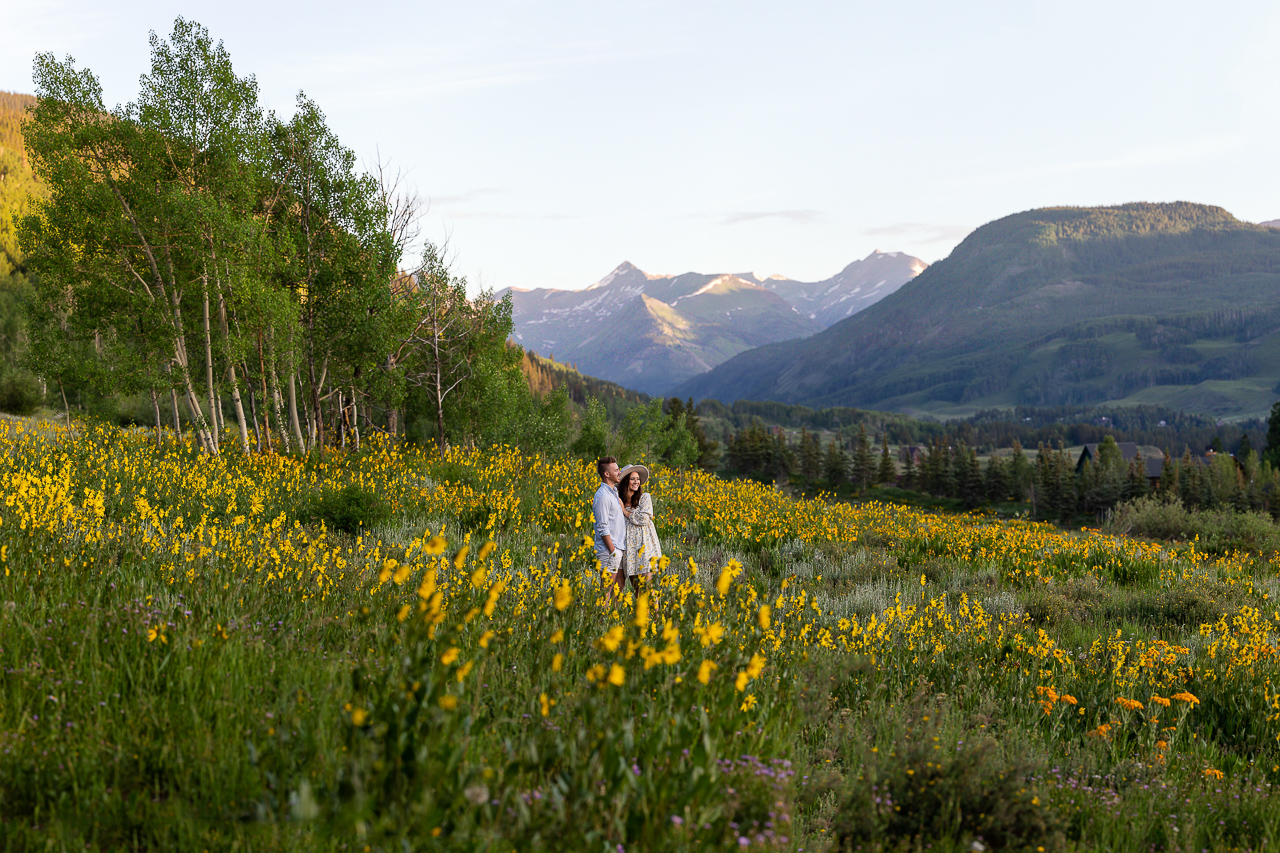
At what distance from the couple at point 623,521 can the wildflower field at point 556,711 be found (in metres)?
0.43

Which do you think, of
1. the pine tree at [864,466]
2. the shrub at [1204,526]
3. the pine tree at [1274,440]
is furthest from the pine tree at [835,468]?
the shrub at [1204,526]

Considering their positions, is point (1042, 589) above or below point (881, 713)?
below

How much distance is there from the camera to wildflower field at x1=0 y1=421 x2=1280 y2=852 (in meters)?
2.04

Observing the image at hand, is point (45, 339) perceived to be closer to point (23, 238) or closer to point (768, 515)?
point (23, 238)

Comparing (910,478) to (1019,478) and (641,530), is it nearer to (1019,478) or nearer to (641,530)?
(1019,478)

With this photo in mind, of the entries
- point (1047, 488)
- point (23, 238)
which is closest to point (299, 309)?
point (23, 238)

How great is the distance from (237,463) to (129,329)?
29.3 feet

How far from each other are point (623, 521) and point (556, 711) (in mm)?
4550

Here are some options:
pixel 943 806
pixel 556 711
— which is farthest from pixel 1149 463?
pixel 556 711

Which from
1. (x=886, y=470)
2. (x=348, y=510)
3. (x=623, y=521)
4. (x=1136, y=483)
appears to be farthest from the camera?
(x=886, y=470)

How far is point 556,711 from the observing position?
124 inches

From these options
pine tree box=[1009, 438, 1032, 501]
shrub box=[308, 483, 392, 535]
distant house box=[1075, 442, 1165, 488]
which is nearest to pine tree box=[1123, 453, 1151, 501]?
distant house box=[1075, 442, 1165, 488]

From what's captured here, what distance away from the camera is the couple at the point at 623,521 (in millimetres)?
7418

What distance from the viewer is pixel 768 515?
1526 centimetres
